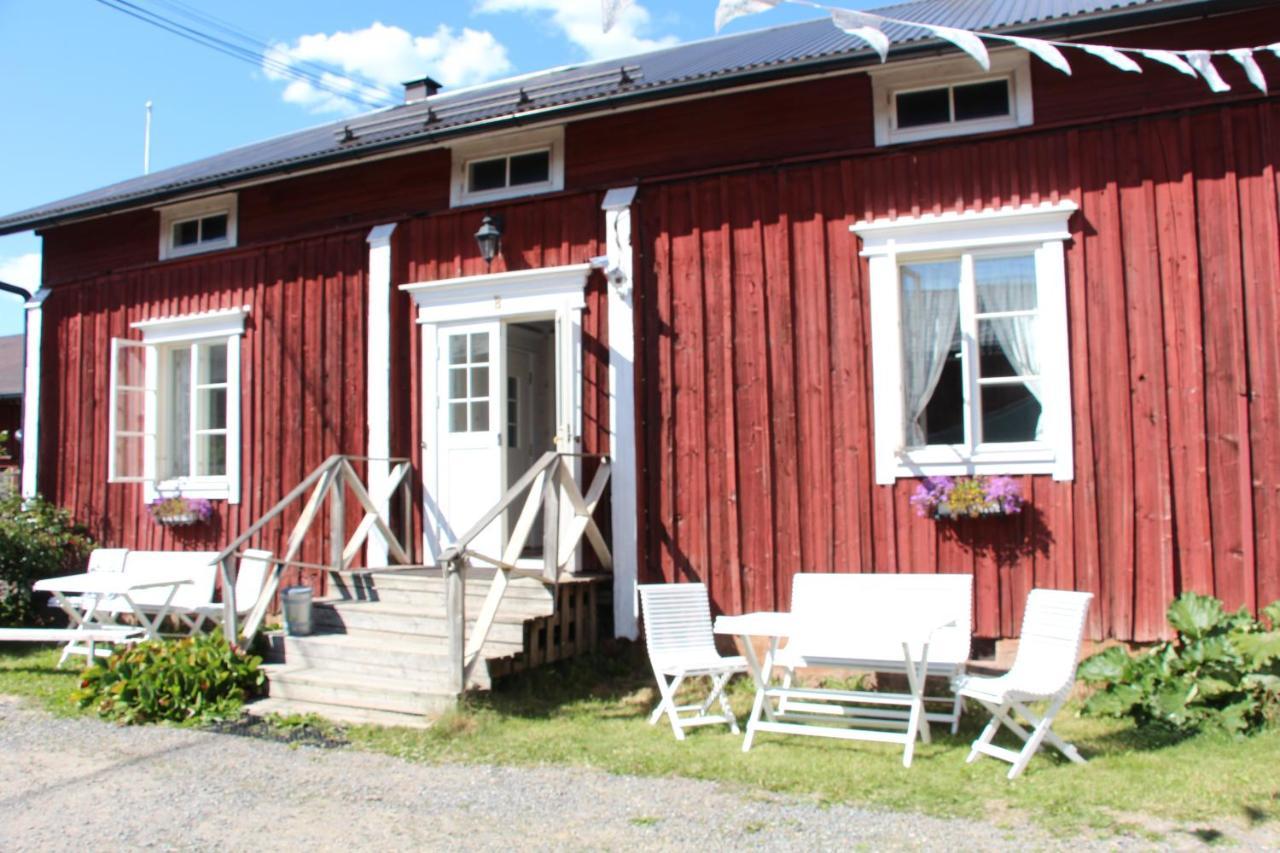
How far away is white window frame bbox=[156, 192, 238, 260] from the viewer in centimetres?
957

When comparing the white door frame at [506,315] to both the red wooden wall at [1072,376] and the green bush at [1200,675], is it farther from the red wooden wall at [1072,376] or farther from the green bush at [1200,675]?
the green bush at [1200,675]

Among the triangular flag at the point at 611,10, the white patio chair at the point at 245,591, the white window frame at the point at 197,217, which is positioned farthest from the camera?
the white window frame at the point at 197,217

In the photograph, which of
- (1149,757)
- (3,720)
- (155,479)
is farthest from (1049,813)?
(155,479)

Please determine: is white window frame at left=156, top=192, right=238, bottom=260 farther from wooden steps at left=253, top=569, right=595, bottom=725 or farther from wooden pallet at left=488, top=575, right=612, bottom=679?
wooden pallet at left=488, top=575, right=612, bottom=679

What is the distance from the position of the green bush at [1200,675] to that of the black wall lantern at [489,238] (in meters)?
4.93

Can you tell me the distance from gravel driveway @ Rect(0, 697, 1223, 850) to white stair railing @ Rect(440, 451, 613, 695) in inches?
35.0

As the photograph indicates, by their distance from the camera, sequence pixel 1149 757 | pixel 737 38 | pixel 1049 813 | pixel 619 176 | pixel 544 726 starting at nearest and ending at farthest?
pixel 1049 813 < pixel 1149 757 < pixel 544 726 < pixel 619 176 < pixel 737 38

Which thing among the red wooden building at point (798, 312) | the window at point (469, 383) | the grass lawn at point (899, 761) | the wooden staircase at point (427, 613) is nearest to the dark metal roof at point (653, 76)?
the red wooden building at point (798, 312)

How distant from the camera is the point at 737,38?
10.6m

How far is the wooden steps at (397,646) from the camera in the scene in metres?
6.29

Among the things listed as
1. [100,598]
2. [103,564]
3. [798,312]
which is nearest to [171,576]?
[100,598]

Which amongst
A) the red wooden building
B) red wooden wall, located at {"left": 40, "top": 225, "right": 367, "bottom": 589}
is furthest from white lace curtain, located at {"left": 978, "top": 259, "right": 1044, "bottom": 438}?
red wooden wall, located at {"left": 40, "top": 225, "right": 367, "bottom": 589}

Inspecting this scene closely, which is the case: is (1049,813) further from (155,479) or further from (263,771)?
(155,479)

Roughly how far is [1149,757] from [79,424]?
31.4ft
